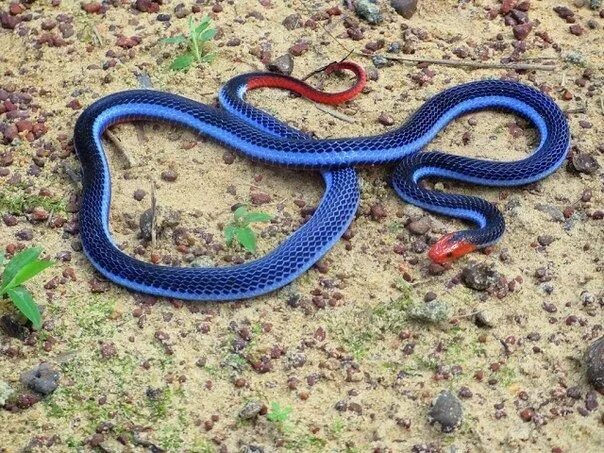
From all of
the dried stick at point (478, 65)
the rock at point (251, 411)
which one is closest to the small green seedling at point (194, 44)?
the dried stick at point (478, 65)

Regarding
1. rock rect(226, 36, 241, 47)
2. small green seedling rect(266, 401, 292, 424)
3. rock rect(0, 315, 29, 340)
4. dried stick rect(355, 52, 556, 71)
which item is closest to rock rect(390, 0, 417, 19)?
dried stick rect(355, 52, 556, 71)

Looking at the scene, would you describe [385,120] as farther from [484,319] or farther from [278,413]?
[278,413]

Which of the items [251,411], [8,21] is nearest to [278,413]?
[251,411]

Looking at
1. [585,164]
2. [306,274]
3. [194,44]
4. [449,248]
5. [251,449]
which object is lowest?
[251,449]

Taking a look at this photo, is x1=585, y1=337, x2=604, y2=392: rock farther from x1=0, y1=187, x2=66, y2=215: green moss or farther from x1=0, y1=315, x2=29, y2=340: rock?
x1=0, y1=187, x2=66, y2=215: green moss

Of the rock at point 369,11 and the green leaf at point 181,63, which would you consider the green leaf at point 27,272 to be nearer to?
the green leaf at point 181,63

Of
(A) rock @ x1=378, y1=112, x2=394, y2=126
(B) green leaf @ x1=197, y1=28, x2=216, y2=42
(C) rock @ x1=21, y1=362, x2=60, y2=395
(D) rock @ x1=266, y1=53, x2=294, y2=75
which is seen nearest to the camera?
(C) rock @ x1=21, y1=362, x2=60, y2=395

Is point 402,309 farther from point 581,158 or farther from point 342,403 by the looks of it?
point 581,158

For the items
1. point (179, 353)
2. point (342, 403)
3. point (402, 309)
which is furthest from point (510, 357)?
point (179, 353)
